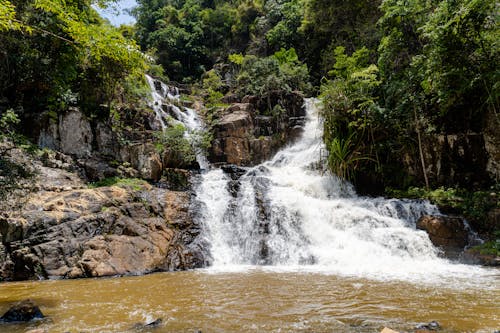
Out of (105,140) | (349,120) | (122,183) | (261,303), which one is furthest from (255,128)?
(261,303)

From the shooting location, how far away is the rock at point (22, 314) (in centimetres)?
426

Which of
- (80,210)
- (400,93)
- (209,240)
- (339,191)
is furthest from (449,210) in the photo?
(80,210)

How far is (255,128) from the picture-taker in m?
18.6

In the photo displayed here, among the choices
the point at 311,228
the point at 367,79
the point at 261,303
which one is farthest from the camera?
the point at 367,79

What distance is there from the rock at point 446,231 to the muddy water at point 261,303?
241 cm

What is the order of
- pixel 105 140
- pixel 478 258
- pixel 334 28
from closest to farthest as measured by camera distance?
1. pixel 478 258
2. pixel 105 140
3. pixel 334 28

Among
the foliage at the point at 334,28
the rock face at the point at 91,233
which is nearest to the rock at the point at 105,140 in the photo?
the rock face at the point at 91,233

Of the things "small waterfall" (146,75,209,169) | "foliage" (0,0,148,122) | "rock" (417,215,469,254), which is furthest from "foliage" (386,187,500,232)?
"foliage" (0,0,148,122)

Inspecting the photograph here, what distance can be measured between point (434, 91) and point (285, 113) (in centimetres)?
895

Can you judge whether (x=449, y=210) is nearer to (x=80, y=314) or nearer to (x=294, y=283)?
(x=294, y=283)

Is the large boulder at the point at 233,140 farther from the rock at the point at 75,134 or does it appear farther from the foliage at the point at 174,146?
the rock at the point at 75,134

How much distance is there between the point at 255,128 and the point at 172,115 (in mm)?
4970

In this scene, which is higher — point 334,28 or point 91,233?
point 334,28

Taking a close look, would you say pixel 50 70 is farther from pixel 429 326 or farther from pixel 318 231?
pixel 429 326
